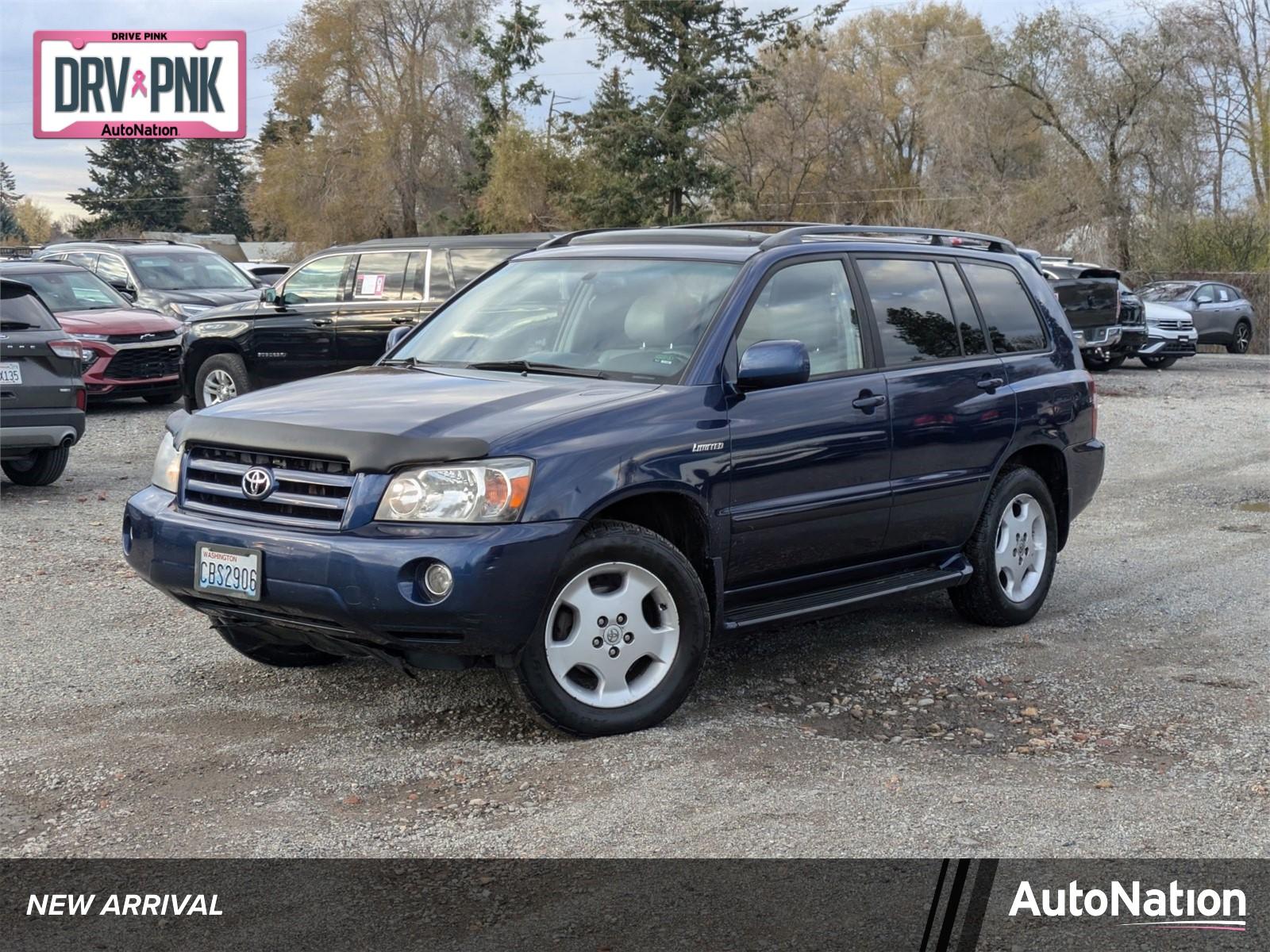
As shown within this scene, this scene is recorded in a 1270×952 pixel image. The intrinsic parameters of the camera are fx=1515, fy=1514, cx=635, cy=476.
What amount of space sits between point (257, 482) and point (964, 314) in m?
3.58

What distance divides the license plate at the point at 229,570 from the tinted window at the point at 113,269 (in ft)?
51.5

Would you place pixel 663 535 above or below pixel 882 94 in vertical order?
below

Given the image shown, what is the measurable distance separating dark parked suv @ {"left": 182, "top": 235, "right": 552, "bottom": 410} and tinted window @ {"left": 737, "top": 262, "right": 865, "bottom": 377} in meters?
8.46

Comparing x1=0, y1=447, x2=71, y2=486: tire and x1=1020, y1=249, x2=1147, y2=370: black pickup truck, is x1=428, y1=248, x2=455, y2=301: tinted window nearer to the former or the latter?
x1=0, y1=447, x2=71, y2=486: tire

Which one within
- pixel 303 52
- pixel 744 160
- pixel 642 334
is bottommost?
pixel 642 334

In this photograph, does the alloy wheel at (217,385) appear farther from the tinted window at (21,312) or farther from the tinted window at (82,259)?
the tinted window at (82,259)

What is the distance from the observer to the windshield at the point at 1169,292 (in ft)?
105

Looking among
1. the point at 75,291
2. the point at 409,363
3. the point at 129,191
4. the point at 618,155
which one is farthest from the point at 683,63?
the point at 129,191

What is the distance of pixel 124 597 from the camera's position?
25.6 ft

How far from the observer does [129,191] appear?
9619 cm

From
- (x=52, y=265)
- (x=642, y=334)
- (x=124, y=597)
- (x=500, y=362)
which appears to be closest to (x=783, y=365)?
(x=642, y=334)

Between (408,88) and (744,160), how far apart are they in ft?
58.2

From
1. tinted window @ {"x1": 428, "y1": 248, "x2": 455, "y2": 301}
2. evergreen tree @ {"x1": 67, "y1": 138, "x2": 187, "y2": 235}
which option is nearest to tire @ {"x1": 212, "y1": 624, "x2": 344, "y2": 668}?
tinted window @ {"x1": 428, "y1": 248, "x2": 455, "y2": 301}

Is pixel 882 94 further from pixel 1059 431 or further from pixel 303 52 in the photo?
pixel 1059 431
